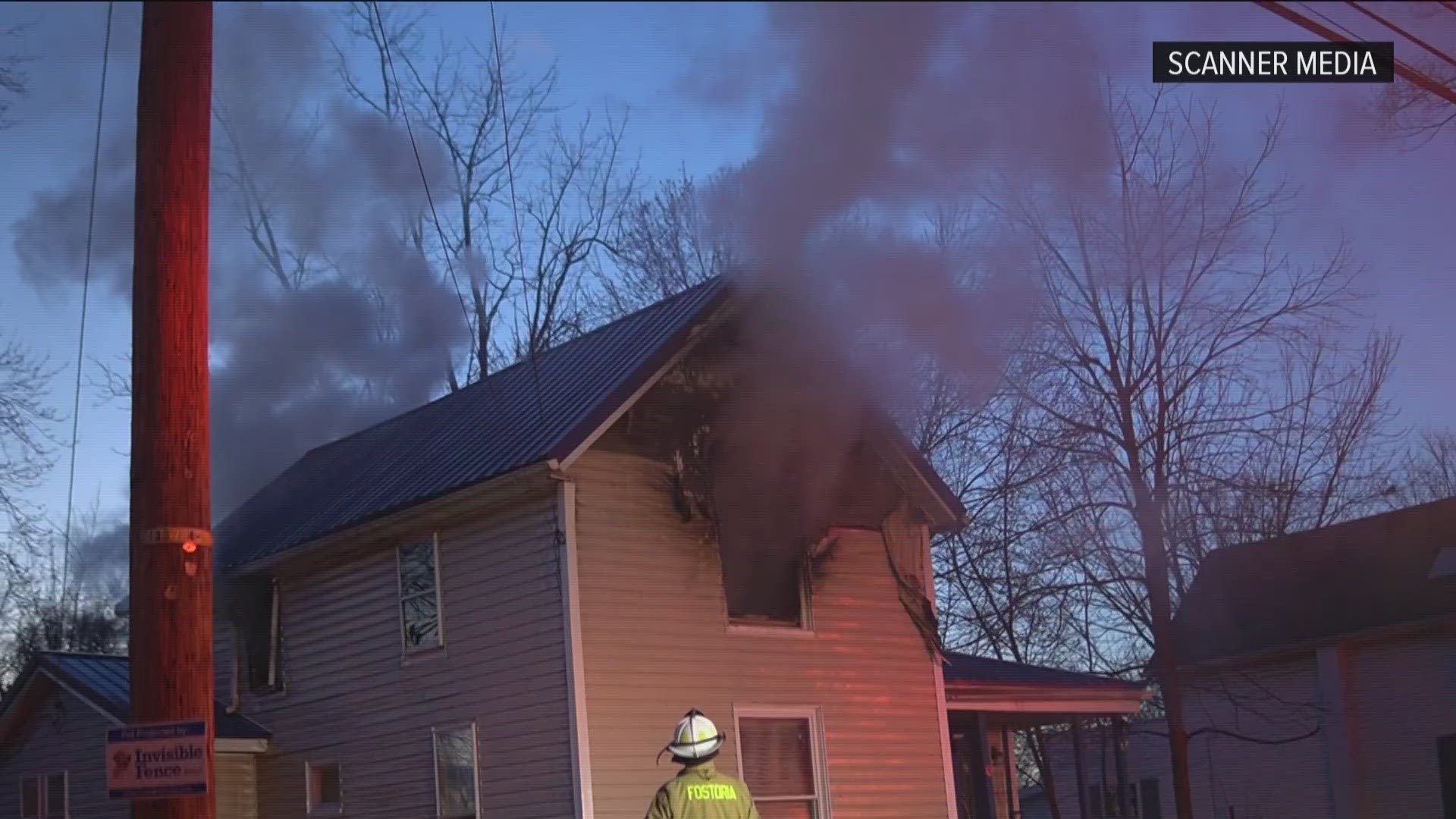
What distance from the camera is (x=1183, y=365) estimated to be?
21.0 m

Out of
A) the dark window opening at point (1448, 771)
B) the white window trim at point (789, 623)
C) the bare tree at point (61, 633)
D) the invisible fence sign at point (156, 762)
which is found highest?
the bare tree at point (61, 633)

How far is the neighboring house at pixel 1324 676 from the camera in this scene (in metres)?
25.5

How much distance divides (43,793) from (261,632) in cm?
379

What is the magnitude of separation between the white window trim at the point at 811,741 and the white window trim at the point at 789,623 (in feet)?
2.46

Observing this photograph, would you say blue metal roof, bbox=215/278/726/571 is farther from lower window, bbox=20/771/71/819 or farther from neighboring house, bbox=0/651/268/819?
lower window, bbox=20/771/71/819

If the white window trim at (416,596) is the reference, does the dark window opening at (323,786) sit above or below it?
below

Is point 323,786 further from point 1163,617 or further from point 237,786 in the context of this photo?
point 1163,617

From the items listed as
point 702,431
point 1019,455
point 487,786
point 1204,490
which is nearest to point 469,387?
point 702,431

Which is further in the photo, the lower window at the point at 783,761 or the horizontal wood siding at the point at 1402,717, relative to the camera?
the horizontal wood siding at the point at 1402,717

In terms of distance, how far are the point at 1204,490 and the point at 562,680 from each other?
34.2 ft

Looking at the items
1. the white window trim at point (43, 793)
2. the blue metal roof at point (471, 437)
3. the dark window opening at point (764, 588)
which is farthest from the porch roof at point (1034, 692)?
the white window trim at point (43, 793)

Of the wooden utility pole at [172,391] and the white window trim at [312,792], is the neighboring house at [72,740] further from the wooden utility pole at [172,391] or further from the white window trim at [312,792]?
the wooden utility pole at [172,391]

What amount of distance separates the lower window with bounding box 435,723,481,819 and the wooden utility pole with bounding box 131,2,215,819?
27.0 ft

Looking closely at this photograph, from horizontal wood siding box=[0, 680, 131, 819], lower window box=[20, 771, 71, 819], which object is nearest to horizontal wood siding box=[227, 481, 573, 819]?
horizontal wood siding box=[0, 680, 131, 819]
